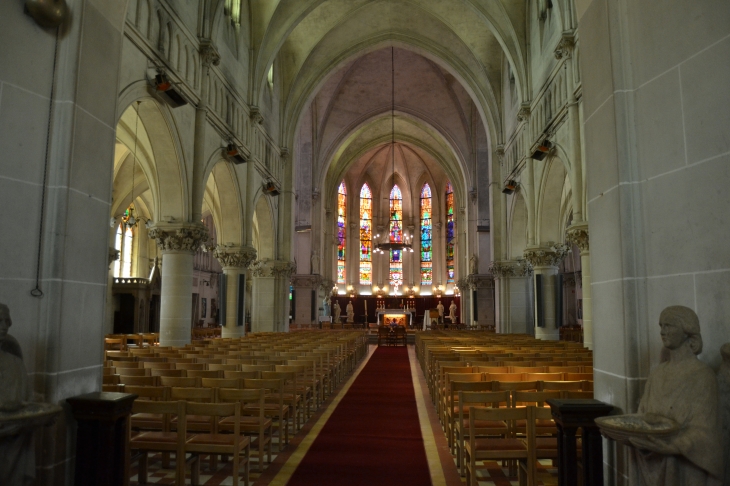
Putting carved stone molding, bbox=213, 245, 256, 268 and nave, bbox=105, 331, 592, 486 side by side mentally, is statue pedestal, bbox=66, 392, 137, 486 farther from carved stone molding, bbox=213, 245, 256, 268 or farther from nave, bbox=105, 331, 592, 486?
carved stone molding, bbox=213, 245, 256, 268

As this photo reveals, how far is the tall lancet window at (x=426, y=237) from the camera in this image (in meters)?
44.8

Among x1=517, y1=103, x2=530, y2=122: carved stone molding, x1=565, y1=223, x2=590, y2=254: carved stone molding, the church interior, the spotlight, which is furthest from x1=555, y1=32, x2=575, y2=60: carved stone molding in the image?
the spotlight

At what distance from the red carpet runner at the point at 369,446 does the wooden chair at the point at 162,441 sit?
3.81 feet

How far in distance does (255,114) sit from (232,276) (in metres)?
5.90

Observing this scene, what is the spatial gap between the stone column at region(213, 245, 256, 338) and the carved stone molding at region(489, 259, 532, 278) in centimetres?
1080

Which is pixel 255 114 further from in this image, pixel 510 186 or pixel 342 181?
pixel 342 181

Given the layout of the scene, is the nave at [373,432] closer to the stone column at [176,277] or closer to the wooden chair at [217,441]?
the wooden chair at [217,441]

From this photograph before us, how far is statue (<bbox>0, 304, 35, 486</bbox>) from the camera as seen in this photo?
331cm

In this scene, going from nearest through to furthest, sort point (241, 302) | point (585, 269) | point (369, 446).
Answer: point (369, 446), point (585, 269), point (241, 302)

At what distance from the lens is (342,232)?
44.5 meters

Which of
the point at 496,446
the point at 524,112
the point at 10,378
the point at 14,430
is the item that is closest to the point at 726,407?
the point at 496,446

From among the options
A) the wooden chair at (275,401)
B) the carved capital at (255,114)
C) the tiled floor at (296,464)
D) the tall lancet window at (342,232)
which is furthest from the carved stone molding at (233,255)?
the tall lancet window at (342,232)

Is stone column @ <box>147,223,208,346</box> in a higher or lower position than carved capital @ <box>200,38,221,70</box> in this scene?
lower

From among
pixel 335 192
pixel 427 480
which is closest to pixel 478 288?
pixel 335 192
